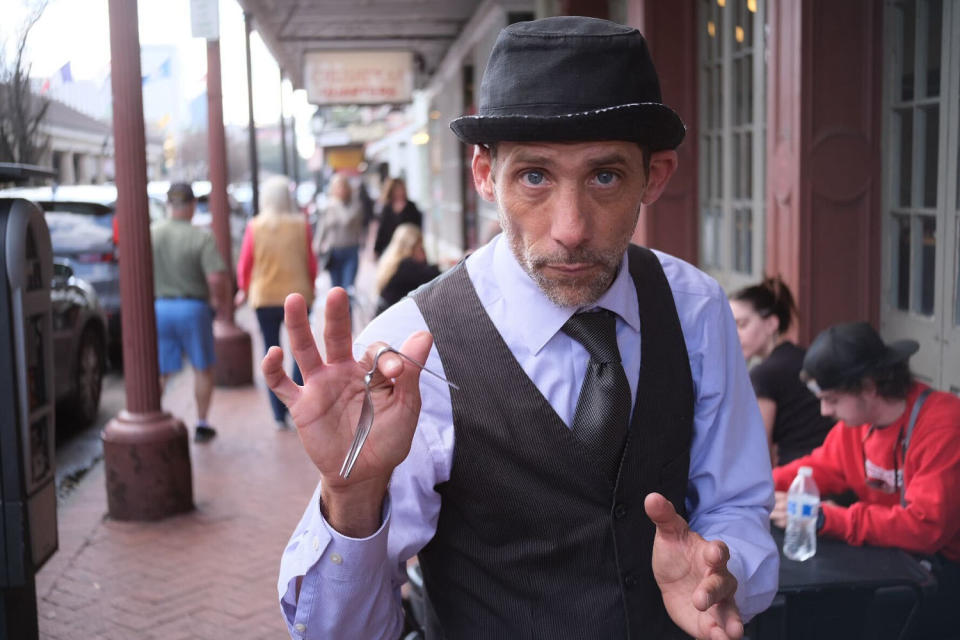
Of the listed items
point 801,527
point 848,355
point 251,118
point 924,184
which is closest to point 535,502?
point 801,527

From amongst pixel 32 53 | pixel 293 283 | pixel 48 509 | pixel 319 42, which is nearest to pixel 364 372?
pixel 48 509

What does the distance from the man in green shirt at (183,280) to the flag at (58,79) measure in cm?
201

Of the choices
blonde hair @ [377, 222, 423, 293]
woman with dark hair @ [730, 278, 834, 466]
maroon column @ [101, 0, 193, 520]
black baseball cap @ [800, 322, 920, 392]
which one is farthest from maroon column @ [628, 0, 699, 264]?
black baseball cap @ [800, 322, 920, 392]

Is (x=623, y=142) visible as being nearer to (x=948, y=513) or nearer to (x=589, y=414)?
(x=589, y=414)

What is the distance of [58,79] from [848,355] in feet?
13.5

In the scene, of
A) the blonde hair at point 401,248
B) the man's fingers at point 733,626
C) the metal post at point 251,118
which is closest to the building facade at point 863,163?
the blonde hair at point 401,248

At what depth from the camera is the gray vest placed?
1.84 m

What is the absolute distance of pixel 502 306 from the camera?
196 centimetres

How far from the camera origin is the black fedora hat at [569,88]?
1.78 m

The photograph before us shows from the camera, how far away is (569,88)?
5.88 ft

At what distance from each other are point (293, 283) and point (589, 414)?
6864mm

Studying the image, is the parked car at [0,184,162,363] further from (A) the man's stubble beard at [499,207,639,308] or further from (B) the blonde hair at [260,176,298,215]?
(A) the man's stubble beard at [499,207,639,308]

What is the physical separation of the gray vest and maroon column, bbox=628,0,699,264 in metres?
5.69

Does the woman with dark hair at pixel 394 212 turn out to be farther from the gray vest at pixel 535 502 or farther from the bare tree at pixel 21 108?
the gray vest at pixel 535 502
